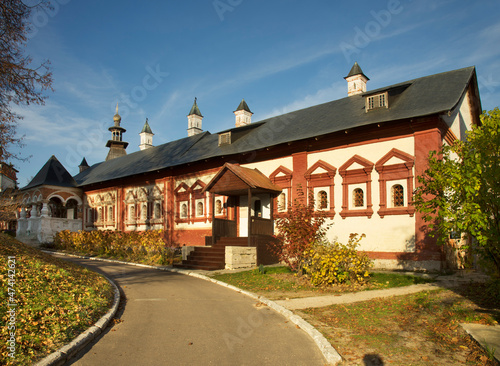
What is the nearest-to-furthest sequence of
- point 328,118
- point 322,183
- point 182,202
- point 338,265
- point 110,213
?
point 338,265 → point 322,183 → point 328,118 → point 182,202 → point 110,213

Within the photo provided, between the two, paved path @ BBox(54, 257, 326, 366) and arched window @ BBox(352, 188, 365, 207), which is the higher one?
arched window @ BBox(352, 188, 365, 207)

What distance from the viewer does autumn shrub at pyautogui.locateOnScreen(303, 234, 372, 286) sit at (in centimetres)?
1152

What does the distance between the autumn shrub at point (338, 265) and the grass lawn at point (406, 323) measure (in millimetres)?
277

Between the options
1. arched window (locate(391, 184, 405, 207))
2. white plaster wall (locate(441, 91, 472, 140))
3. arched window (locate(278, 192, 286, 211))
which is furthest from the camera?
arched window (locate(278, 192, 286, 211))

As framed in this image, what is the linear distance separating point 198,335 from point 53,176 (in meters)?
34.1

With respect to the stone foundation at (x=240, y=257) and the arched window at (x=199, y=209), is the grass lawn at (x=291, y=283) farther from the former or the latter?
the arched window at (x=199, y=209)

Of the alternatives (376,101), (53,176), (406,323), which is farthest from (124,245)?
(406,323)

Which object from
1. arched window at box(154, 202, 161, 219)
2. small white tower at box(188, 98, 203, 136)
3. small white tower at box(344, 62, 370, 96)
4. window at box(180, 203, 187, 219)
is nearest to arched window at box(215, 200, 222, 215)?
window at box(180, 203, 187, 219)

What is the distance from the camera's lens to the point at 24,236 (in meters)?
34.6

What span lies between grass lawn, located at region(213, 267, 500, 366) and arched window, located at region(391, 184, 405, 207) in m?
4.74

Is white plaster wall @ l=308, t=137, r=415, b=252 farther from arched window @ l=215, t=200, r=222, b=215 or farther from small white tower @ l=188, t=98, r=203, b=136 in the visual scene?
small white tower @ l=188, t=98, r=203, b=136

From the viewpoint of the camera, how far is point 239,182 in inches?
742

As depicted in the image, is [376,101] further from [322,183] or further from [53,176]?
[53,176]

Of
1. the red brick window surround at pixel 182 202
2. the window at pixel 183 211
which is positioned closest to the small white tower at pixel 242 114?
the red brick window surround at pixel 182 202
